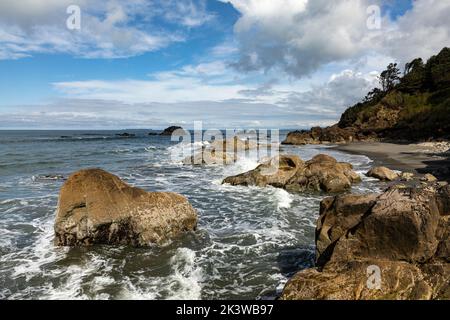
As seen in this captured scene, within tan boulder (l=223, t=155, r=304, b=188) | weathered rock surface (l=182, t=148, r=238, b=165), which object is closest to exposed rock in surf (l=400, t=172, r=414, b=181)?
tan boulder (l=223, t=155, r=304, b=188)

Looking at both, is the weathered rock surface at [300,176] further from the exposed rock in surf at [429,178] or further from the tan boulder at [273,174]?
the exposed rock in surf at [429,178]

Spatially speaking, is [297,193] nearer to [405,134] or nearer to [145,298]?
[145,298]

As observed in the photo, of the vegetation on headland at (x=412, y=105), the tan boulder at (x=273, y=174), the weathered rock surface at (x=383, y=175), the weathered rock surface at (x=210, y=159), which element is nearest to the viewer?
the tan boulder at (x=273, y=174)

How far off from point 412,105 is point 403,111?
2299 millimetres

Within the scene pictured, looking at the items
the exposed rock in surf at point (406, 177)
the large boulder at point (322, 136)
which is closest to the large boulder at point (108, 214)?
the exposed rock in surf at point (406, 177)

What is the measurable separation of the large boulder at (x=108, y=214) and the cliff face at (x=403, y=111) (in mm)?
56429

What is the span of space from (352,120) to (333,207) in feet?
256

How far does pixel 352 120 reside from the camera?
81750 millimetres

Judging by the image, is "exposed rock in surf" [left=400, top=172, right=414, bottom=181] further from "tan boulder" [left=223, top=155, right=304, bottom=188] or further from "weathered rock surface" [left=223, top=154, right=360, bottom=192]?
"tan boulder" [left=223, top=155, right=304, bottom=188]

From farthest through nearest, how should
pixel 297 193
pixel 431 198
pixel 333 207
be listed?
pixel 297 193
pixel 333 207
pixel 431 198

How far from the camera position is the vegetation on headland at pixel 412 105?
60875 mm

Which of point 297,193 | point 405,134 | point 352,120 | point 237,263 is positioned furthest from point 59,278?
point 352,120
